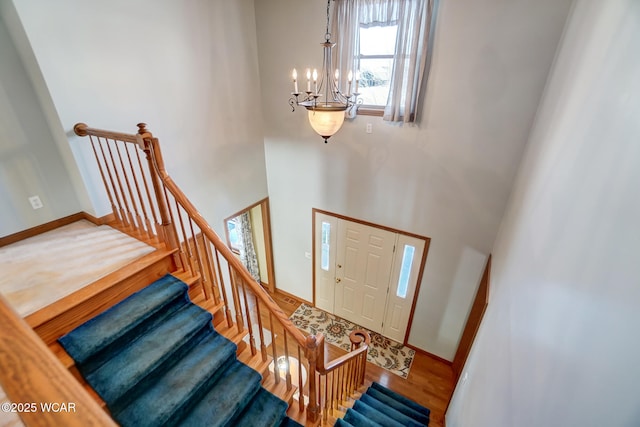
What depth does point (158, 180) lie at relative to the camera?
2119mm

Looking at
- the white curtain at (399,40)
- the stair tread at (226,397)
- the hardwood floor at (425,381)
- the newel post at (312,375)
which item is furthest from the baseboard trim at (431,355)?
the white curtain at (399,40)

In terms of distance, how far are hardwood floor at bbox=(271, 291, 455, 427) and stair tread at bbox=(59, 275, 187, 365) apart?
308cm

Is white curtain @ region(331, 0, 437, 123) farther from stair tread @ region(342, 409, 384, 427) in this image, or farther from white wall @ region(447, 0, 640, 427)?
stair tread @ region(342, 409, 384, 427)

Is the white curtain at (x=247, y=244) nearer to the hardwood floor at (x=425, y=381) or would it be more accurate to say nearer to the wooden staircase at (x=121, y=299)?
the hardwood floor at (x=425, y=381)

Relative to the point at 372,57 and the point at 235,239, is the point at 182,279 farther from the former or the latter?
the point at 235,239

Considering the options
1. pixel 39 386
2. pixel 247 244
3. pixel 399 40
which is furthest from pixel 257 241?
pixel 39 386

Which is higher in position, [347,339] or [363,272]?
[363,272]

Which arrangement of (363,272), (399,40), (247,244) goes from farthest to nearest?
(247,244)
(363,272)
(399,40)

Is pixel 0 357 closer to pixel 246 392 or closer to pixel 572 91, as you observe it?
pixel 246 392

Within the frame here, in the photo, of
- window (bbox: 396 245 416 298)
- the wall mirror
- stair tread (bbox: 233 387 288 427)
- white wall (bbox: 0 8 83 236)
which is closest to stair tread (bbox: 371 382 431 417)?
window (bbox: 396 245 416 298)

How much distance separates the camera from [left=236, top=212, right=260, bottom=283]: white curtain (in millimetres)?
5531

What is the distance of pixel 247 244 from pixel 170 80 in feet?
10.9

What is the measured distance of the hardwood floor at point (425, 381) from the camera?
379 cm

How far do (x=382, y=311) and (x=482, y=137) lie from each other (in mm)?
2997
